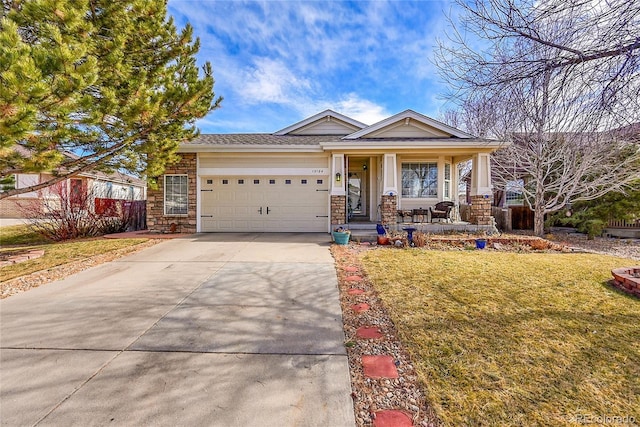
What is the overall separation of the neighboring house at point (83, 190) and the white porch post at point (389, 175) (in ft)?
32.5

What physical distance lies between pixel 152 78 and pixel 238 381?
7798 millimetres

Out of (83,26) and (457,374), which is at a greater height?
(83,26)

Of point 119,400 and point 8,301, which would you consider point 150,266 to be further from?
point 119,400

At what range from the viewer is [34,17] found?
193 inches

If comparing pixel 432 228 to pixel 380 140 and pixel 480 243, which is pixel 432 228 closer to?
pixel 480 243

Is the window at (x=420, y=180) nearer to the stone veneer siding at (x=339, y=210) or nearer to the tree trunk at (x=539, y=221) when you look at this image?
the stone veneer siding at (x=339, y=210)

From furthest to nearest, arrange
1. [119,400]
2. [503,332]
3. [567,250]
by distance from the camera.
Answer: [567,250] → [503,332] → [119,400]

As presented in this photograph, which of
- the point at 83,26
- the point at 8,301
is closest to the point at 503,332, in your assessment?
the point at 8,301

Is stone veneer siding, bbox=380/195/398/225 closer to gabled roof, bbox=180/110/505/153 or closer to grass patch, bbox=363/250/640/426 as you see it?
gabled roof, bbox=180/110/505/153

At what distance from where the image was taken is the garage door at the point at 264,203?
1110 centimetres

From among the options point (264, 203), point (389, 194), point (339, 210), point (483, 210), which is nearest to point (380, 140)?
point (389, 194)

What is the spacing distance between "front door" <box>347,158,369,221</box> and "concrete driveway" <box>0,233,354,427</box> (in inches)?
329

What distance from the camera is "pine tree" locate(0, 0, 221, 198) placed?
426 cm

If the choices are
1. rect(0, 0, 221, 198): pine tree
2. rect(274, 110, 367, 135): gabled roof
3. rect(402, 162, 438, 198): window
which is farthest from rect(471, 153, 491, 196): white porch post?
rect(0, 0, 221, 198): pine tree
